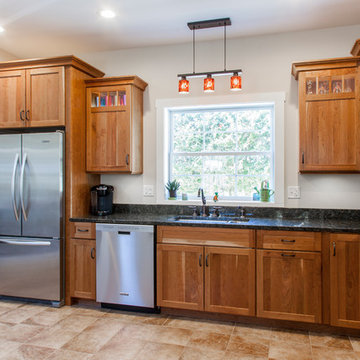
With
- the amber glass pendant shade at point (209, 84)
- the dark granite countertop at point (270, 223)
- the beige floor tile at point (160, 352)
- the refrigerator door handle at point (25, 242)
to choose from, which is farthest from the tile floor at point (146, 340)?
the amber glass pendant shade at point (209, 84)

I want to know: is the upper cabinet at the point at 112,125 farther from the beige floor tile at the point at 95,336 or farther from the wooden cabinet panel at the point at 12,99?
the beige floor tile at the point at 95,336

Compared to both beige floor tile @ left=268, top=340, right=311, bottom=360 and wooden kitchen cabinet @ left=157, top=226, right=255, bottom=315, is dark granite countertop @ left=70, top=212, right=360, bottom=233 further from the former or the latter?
beige floor tile @ left=268, top=340, right=311, bottom=360

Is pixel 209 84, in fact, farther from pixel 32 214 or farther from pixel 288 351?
pixel 288 351

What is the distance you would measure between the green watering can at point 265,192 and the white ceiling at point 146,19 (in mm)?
1519

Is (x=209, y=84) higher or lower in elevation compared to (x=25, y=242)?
higher

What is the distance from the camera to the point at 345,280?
2758 millimetres

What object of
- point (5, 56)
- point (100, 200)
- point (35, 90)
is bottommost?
point (100, 200)

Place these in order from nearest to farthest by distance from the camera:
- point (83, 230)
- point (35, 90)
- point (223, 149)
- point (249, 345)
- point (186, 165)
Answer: point (249, 345), point (83, 230), point (35, 90), point (223, 149), point (186, 165)

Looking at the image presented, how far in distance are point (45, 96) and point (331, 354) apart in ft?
11.0

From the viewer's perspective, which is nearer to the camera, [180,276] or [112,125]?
[180,276]

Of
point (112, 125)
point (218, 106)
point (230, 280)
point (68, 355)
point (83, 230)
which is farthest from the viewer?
point (218, 106)

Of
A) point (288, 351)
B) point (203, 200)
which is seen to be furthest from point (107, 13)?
point (288, 351)

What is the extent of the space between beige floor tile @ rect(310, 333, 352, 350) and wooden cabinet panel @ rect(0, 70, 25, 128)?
10.9ft

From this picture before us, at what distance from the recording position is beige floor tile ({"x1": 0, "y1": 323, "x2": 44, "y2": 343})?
108 inches
